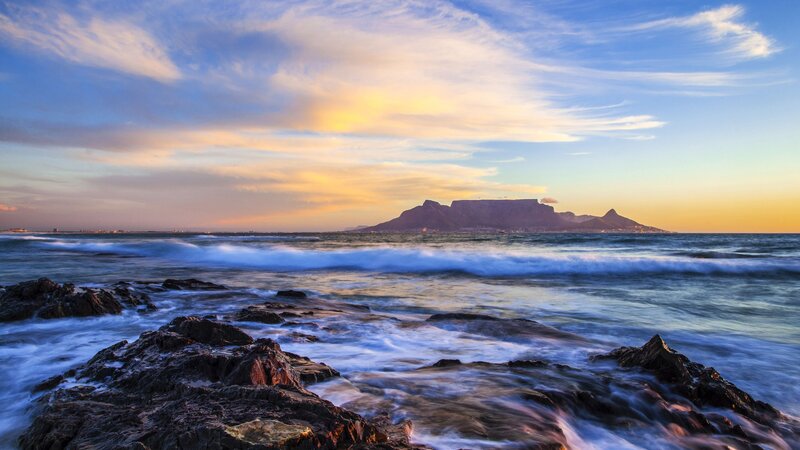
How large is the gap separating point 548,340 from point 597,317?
9.47ft

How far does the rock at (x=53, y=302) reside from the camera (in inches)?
289

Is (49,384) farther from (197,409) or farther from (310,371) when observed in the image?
(197,409)

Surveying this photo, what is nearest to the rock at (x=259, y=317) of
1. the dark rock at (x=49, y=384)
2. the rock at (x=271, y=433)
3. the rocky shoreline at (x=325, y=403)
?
the rocky shoreline at (x=325, y=403)

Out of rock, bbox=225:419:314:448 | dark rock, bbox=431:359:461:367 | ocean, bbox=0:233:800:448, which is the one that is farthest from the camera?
dark rock, bbox=431:359:461:367

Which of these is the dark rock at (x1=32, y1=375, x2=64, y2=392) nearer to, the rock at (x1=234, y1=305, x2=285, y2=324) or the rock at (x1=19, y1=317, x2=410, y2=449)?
the rock at (x1=19, y1=317, x2=410, y2=449)

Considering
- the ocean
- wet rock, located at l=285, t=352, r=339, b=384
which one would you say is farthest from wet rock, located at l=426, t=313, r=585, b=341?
wet rock, located at l=285, t=352, r=339, b=384

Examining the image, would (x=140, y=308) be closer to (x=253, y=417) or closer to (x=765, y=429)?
(x=253, y=417)

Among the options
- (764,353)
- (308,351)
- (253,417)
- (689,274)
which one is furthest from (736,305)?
(253,417)

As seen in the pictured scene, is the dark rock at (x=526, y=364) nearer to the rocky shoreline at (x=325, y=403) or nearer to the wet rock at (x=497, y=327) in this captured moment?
the rocky shoreline at (x=325, y=403)

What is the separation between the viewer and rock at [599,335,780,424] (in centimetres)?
402

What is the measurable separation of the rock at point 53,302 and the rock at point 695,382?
775 centimetres

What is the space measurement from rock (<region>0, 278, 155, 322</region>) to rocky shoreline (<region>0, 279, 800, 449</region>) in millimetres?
3649

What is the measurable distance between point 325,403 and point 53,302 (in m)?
7.22

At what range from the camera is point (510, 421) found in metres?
3.27
